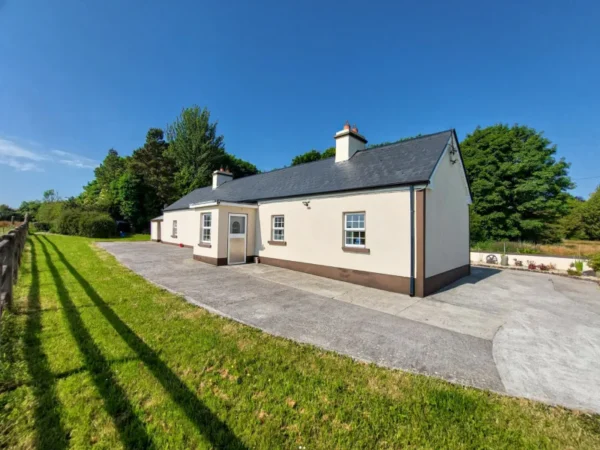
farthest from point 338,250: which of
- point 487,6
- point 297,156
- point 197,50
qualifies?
point 297,156

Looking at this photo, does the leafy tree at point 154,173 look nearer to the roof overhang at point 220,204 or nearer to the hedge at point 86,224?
the hedge at point 86,224

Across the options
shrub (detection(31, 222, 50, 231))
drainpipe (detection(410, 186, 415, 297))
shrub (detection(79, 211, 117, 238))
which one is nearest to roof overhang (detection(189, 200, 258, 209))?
drainpipe (detection(410, 186, 415, 297))

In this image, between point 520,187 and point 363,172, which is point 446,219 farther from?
point 520,187

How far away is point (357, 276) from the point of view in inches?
352

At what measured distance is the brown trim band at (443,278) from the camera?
7.89 meters

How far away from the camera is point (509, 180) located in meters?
24.8

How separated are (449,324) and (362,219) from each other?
14.6 feet

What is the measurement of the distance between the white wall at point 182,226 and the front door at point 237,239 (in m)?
6.80

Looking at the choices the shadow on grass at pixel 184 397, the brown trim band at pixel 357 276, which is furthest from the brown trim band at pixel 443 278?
the shadow on grass at pixel 184 397

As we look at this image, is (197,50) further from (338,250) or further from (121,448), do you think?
(121,448)

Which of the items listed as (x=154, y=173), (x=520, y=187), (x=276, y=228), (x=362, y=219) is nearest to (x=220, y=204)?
(x=276, y=228)

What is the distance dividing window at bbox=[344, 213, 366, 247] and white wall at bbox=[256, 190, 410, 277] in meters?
0.20

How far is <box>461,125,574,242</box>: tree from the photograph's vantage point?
23.5m

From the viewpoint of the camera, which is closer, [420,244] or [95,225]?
[420,244]
